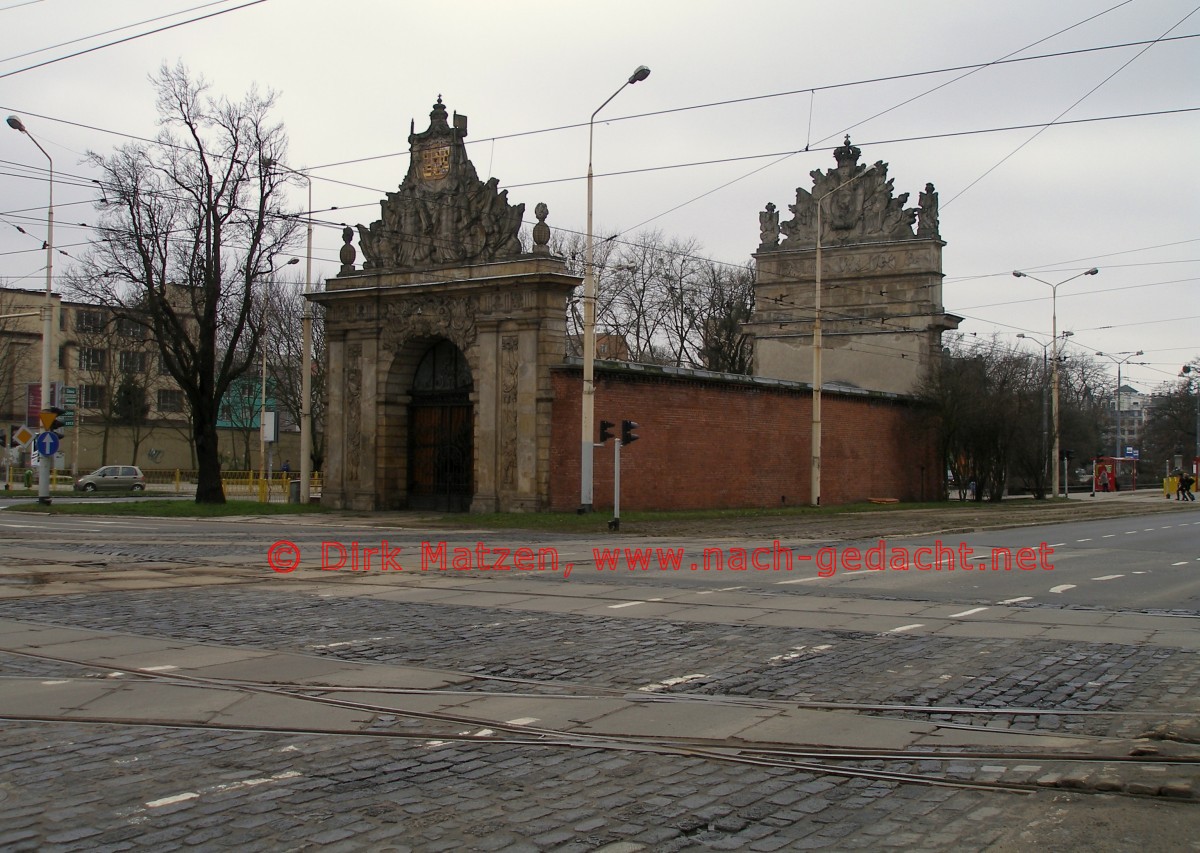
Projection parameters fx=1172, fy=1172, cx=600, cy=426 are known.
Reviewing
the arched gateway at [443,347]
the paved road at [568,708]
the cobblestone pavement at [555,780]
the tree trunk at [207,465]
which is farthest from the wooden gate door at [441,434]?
the cobblestone pavement at [555,780]

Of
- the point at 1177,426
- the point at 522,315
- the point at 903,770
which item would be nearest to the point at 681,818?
the point at 903,770

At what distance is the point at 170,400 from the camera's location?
8262 centimetres

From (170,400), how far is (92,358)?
42.9 ft

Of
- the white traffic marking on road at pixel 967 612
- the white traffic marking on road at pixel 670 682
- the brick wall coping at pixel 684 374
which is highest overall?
the brick wall coping at pixel 684 374

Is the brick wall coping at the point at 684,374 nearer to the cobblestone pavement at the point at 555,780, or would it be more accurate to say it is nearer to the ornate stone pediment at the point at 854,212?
the ornate stone pediment at the point at 854,212

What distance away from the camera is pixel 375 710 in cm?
816

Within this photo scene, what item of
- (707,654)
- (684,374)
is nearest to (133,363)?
(684,374)

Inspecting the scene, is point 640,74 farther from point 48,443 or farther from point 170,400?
point 170,400

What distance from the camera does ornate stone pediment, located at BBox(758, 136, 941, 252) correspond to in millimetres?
55062

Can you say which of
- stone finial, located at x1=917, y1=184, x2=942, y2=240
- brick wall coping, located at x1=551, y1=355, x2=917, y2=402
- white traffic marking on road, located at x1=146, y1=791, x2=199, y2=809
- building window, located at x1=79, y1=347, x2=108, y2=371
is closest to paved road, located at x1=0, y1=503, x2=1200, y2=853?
white traffic marking on road, located at x1=146, y1=791, x2=199, y2=809

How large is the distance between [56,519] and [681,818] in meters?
31.7

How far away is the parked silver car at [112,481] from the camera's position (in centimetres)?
5778

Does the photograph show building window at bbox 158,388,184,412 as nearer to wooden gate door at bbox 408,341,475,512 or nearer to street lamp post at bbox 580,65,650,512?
wooden gate door at bbox 408,341,475,512

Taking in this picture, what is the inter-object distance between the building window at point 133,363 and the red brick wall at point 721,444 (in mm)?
43928
